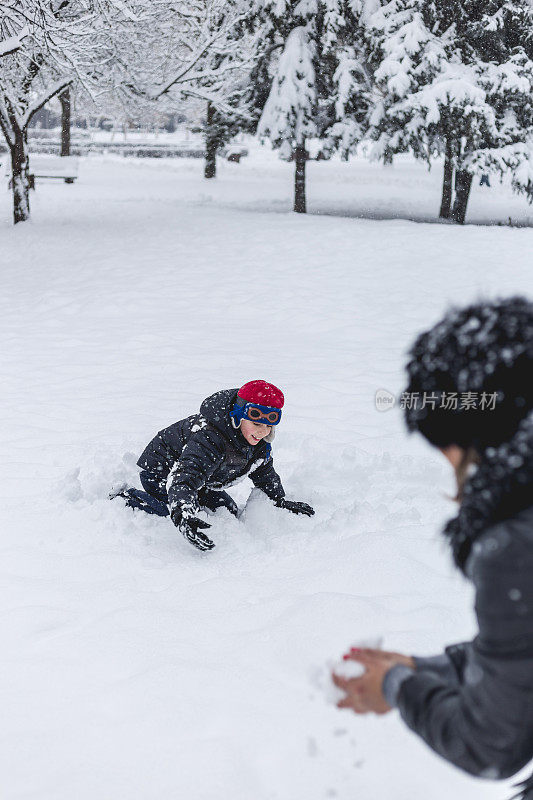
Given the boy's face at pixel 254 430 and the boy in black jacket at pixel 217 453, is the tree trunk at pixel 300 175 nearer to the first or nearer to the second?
the boy in black jacket at pixel 217 453

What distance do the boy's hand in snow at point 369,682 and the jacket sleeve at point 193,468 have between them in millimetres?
2391

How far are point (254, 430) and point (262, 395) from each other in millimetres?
189

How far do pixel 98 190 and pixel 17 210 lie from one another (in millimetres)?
7793

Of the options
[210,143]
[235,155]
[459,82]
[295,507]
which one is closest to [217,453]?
[295,507]

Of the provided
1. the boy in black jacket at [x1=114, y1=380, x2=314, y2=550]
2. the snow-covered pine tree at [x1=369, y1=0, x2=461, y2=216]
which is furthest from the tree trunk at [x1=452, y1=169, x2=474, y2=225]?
the boy in black jacket at [x1=114, y1=380, x2=314, y2=550]

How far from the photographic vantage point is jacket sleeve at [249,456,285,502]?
14.9ft

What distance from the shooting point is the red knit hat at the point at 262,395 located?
3.98 m

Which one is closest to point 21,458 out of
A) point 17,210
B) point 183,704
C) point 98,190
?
point 183,704

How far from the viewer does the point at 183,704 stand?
9.44 feet

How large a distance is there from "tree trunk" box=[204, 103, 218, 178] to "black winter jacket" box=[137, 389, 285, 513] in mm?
15723

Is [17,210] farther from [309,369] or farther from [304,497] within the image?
A: [304,497]

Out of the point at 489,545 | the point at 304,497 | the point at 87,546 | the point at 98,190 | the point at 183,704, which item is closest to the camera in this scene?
the point at 489,545

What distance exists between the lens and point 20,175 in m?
15.9

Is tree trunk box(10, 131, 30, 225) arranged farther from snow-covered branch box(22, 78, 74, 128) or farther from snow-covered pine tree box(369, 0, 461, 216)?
snow-covered pine tree box(369, 0, 461, 216)
